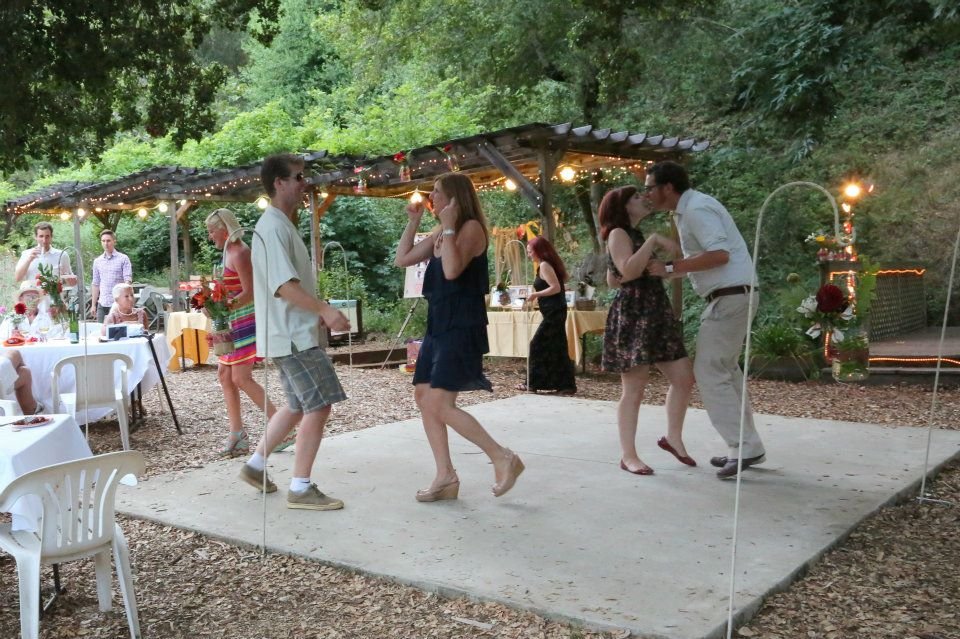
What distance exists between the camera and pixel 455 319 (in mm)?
4344

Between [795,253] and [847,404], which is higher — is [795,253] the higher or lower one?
the higher one

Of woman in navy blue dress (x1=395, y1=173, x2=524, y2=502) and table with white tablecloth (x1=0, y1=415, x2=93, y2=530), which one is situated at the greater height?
woman in navy blue dress (x1=395, y1=173, x2=524, y2=502)

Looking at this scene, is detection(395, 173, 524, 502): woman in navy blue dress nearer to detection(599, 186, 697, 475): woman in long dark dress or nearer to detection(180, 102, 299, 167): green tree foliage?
detection(599, 186, 697, 475): woman in long dark dress

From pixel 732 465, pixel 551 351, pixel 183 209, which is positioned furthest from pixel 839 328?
pixel 183 209

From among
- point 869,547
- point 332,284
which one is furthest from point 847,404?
point 332,284

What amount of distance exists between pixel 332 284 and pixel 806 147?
8.45 metres

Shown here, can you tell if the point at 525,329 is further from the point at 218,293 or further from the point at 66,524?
the point at 66,524

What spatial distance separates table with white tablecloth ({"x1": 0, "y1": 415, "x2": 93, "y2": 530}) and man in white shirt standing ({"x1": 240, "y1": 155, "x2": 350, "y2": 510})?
865mm

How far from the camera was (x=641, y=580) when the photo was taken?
11.2ft

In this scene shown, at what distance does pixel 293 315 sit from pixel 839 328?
4.52m

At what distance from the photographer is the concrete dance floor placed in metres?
3.36

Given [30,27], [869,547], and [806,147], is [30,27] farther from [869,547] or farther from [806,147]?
[806,147]

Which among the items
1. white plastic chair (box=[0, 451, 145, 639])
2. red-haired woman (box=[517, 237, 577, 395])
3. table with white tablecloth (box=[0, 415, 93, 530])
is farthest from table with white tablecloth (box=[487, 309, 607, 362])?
white plastic chair (box=[0, 451, 145, 639])

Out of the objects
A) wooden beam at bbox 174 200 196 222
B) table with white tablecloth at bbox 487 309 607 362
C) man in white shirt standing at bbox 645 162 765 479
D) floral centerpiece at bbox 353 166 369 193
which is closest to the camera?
man in white shirt standing at bbox 645 162 765 479
